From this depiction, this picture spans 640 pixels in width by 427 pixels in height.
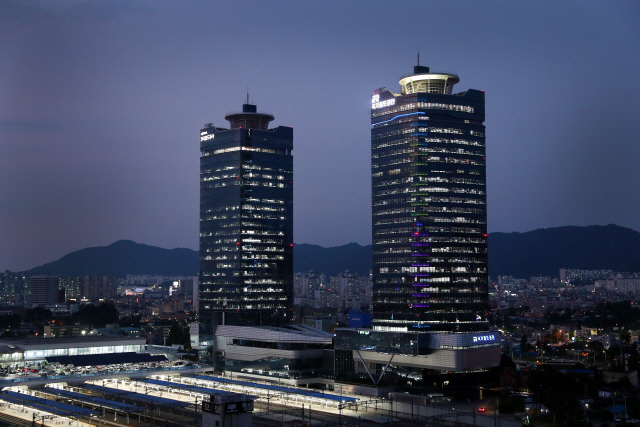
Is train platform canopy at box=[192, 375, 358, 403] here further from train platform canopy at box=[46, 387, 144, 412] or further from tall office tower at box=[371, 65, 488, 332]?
tall office tower at box=[371, 65, 488, 332]

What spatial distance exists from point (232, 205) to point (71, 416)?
288 ft

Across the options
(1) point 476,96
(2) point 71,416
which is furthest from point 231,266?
(2) point 71,416

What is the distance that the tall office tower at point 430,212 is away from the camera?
435ft

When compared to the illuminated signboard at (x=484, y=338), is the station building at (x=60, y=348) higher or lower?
lower

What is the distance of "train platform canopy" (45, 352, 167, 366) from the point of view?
124312 millimetres

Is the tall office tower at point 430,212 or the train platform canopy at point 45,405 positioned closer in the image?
the train platform canopy at point 45,405

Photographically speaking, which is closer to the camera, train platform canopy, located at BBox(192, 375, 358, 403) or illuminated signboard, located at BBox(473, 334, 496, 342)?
train platform canopy, located at BBox(192, 375, 358, 403)

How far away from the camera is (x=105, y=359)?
127 m

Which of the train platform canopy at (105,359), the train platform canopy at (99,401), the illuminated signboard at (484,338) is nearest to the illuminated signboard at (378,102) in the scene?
the illuminated signboard at (484,338)

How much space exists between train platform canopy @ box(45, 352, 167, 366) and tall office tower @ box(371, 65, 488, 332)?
41.4 meters

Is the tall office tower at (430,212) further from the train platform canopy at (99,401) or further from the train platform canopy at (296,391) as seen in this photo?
the train platform canopy at (99,401)

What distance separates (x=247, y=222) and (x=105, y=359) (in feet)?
153

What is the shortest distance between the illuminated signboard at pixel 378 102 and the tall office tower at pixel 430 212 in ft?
0.73

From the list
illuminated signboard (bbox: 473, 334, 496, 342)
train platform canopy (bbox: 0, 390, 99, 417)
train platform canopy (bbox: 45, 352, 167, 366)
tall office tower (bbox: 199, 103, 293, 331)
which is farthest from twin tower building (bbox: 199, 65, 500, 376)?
train platform canopy (bbox: 0, 390, 99, 417)
